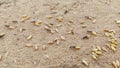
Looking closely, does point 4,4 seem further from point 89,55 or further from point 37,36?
point 89,55

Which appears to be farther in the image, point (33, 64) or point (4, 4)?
point (4, 4)

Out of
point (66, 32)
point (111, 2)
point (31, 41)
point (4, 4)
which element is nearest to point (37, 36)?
point (31, 41)

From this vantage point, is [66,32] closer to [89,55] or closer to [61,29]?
[61,29]

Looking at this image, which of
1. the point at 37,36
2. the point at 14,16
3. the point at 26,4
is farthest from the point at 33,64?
the point at 26,4

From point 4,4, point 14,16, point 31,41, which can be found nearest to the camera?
point 31,41

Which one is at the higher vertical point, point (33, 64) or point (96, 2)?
point (96, 2)

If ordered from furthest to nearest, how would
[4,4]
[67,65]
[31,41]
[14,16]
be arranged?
1. [4,4]
2. [14,16]
3. [31,41]
4. [67,65]
